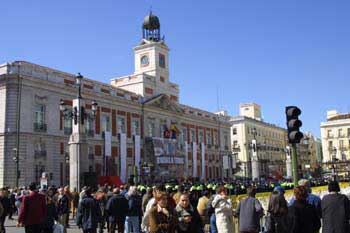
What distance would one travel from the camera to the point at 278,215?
8180 mm

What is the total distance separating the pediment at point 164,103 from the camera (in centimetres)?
4769

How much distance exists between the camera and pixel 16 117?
32.2 metres

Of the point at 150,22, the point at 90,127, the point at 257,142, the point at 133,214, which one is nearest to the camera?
the point at 133,214

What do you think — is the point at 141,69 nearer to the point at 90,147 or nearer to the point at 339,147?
the point at 90,147

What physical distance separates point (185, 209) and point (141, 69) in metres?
46.5

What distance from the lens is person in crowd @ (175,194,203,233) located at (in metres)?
6.29

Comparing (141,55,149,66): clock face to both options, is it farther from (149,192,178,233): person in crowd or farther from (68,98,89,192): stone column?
(149,192,178,233): person in crowd

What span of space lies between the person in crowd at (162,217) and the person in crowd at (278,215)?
270 cm

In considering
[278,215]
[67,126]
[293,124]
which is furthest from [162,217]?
[67,126]

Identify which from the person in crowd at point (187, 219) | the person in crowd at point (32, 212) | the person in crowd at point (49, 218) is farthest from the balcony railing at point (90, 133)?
the person in crowd at point (187, 219)

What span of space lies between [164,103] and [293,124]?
41.1 m

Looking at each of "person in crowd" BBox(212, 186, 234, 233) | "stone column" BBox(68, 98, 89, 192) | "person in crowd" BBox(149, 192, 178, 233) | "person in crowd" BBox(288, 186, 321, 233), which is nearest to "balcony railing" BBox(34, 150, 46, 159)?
"stone column" BBox(68, 98, 89, 192)

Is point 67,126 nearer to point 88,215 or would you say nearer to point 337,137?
point 88,215

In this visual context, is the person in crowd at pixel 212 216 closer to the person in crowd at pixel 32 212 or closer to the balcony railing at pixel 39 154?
the person in crowd at pixel 32 212
